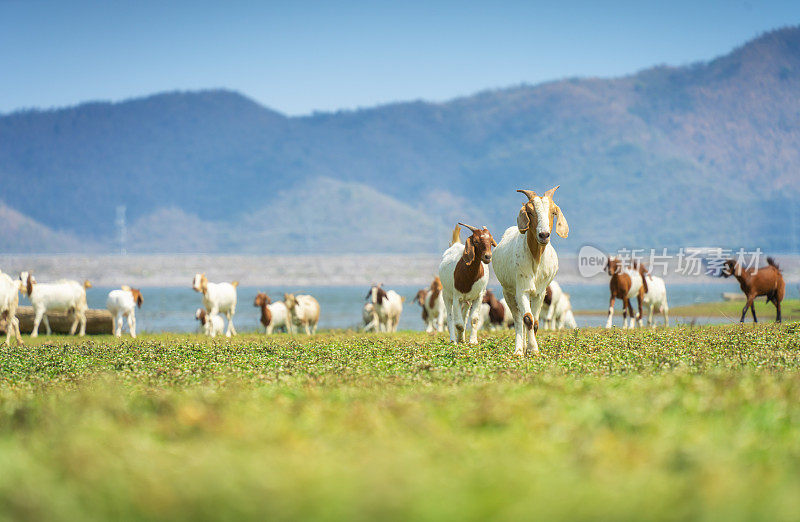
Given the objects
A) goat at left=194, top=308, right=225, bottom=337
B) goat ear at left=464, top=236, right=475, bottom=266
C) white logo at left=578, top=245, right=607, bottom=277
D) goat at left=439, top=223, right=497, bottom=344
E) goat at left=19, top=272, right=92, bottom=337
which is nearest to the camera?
goat at left=439, top=223, right=497, bottom=344

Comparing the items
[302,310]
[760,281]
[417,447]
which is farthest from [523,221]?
[302,310]

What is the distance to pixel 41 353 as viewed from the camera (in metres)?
17.9

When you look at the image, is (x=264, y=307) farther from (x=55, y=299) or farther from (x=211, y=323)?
(x=55, y=299)

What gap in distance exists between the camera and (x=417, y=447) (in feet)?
20.6

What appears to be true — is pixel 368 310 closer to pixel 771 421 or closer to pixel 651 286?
pixel 651 286

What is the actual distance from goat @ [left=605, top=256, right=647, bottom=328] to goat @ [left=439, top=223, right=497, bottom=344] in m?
9.59

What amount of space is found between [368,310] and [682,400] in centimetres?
2793

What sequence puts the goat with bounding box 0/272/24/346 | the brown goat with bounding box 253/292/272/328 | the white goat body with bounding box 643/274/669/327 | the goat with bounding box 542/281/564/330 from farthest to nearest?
the brown goat with bounding box 253/292/272/328, the white goat body with bounding box 643/274/669/327, the goat with bounding box 542/281/564/330, the goat with bounding box 0/272/24/346

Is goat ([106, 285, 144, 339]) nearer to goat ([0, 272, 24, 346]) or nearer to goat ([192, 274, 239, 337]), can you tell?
goat ([192, 274, 239, 337])

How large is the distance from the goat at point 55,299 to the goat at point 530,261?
1800 cm

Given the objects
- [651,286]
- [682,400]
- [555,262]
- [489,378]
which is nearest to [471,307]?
[555,262]

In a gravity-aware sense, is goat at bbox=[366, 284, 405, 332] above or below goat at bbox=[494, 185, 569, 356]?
below

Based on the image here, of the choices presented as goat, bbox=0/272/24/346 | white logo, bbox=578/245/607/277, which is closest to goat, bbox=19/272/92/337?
goat, bbox=0/272/24/346

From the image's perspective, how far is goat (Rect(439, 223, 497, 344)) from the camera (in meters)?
17.2
